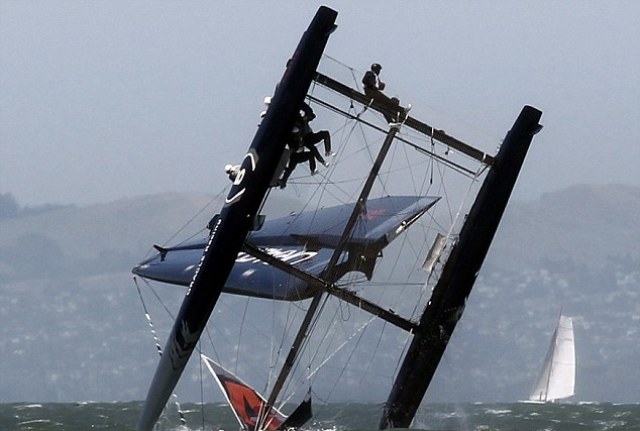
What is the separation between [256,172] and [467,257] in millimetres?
4897

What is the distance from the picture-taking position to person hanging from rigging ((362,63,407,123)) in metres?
A: 34.9

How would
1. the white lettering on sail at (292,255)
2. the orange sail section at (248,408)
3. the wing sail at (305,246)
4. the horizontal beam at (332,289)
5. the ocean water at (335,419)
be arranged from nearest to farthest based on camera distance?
the horizontal beam at (332,289) → the wing sail at (305,246) → the white lettering on sail at (292,255) → the orange sail section at (248,408) → the ocean water at (335,419)

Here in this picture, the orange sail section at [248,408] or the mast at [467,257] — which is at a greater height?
the mast at [467,257]

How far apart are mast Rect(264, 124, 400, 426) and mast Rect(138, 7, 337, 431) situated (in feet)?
7.17

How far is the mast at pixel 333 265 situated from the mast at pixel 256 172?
86.1 inches

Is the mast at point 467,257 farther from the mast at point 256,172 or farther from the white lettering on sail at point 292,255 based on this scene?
the mast at point 256,172

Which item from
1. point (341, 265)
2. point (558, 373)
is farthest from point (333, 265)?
point (558, 373)

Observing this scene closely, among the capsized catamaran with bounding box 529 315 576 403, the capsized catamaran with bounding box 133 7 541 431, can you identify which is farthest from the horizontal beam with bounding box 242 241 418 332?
the capsized catamaran with bounding box 529 315 576 403

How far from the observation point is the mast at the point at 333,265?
116ft

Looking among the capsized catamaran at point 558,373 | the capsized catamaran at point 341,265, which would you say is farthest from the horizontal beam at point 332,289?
the capsized catamaran at point 558,373

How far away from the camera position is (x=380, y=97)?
35.0 metres

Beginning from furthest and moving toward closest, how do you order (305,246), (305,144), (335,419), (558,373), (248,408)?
(558,373), (335,419), (248,408), (305,246), (305,144)

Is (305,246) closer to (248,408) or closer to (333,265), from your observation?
(333,265)

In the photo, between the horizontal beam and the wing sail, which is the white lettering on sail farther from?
the horizontal beam
